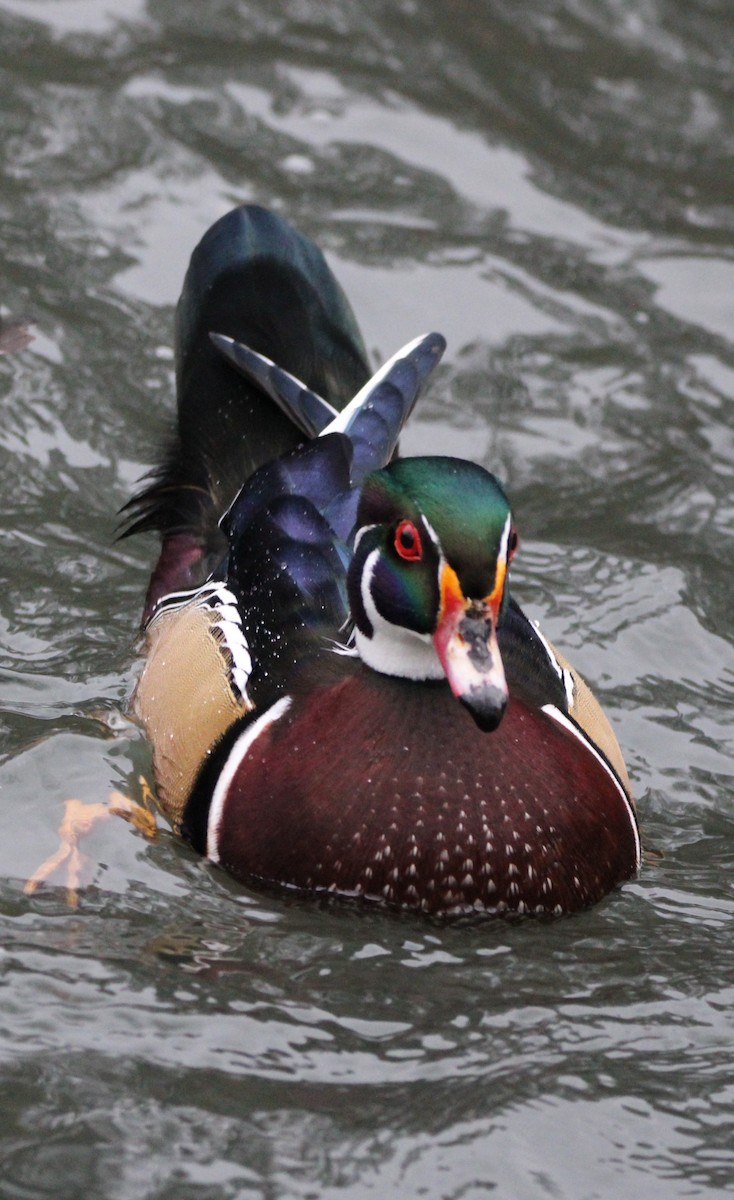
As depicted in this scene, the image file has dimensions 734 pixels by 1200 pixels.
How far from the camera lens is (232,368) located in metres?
5.91

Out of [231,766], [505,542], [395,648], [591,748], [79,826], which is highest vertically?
[505,542]

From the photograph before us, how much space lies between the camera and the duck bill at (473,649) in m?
4.06

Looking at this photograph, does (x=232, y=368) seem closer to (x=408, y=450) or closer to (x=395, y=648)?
(x=408, y=450)

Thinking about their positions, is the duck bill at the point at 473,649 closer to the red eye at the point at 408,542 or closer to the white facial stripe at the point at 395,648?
the red eye at the point at 408,542

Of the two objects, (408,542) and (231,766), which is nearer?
(408,542)

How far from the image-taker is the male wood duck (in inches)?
171

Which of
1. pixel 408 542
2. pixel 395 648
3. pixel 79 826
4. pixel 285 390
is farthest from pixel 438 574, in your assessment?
pixel 285 390

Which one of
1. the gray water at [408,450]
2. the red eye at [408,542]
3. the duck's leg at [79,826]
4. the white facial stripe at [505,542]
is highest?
the white facial stripe at [505,542]

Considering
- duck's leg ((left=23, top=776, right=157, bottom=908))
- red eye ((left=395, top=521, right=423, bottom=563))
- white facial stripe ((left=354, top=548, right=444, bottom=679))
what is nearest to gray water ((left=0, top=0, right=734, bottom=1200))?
duck's leg ((left=23, top=776, right=157, bottom=908))

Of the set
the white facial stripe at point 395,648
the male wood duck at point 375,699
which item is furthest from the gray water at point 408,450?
the white facial stripe at point 395,648

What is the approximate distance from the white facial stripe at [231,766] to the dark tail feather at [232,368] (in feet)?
A: 3.73

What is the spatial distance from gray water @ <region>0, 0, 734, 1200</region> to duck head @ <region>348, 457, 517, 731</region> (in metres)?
0.68

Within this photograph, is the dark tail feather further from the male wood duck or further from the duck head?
the duck head

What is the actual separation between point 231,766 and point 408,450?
262cm
